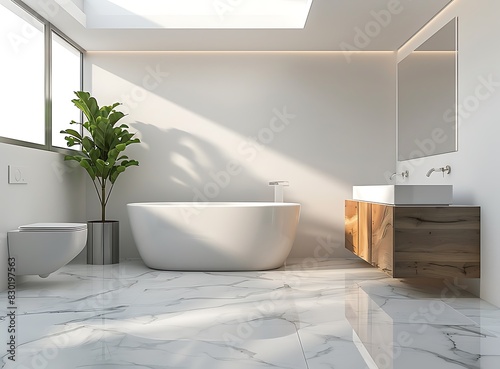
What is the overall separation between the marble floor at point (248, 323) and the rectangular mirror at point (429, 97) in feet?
3.80

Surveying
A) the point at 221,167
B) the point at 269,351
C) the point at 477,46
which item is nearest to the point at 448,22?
the point at 477,46

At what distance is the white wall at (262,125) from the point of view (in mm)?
5527

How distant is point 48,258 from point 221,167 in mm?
2105

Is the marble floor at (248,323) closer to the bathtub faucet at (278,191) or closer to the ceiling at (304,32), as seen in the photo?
the bathtub faucet at (278,191)

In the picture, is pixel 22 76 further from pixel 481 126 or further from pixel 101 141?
pixel 481 126

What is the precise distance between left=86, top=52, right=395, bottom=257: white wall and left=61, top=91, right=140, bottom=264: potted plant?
37cm

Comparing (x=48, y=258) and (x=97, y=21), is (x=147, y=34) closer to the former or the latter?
(x=97, y=21)

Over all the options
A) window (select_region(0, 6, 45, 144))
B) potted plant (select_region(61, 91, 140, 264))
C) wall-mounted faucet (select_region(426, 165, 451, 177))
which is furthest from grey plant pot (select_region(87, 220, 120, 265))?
wall-mounted faucet (select_region(426, 165, 451, 177))

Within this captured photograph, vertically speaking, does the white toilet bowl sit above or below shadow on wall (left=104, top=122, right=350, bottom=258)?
below

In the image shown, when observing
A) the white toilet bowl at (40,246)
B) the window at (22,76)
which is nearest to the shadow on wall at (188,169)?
the window at (22,76)

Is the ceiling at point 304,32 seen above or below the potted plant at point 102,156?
above

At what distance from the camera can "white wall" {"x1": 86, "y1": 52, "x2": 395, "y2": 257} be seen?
5527 millimetres

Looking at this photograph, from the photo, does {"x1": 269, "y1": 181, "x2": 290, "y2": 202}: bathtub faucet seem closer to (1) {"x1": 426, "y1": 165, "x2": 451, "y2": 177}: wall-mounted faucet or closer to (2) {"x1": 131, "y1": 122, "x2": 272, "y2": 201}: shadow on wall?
(2) {"x1": 131, "y1": 122, "x2": 272, "y2": 201}: shadow on wall

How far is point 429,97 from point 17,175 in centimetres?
330
